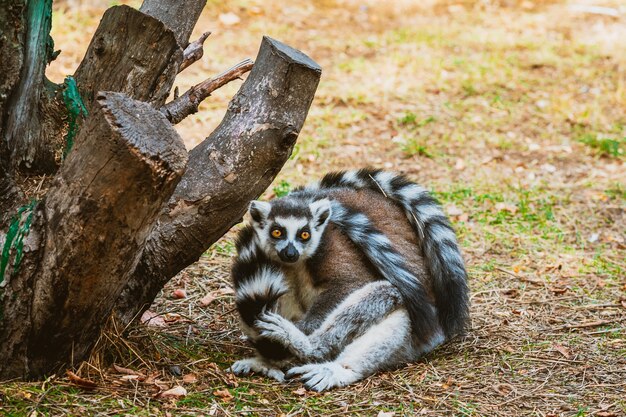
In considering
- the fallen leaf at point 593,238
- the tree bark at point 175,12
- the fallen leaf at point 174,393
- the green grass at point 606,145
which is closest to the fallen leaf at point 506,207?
the fallen leaf at point 593,238

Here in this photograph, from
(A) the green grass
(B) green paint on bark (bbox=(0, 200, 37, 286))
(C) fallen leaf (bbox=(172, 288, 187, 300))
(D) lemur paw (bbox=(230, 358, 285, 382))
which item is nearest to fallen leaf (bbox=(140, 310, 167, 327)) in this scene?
(C) fallen leaf (bbox=(172, 288, 187, 300))

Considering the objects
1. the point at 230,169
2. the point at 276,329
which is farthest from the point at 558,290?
the point at 230,169

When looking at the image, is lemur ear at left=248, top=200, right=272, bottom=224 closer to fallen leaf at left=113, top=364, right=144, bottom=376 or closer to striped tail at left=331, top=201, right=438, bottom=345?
striped tail at left=331, top=201, right=438, bottom=345

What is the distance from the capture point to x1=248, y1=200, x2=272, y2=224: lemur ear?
4590mm

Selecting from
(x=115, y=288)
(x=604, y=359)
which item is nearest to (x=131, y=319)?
(x=115, y=288)

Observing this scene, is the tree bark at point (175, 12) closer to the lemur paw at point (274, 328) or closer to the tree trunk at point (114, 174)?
the tree trunk at point (114, 174)

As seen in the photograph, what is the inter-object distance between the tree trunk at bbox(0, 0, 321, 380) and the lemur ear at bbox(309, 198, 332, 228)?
24.4 inches

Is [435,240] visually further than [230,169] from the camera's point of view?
Yes

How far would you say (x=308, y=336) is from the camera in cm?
425

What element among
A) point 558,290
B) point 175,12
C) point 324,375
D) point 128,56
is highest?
point 175,12

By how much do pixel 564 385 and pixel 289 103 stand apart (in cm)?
205

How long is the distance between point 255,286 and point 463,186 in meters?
3.81

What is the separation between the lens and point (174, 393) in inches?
140

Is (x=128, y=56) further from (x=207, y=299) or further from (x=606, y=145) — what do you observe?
(x=606, y=145)
